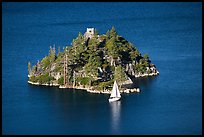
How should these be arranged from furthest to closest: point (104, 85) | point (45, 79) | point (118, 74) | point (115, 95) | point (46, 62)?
point (46, 62) < point (45, 79) < point (118, 74) < point (104, 85) < point (115, 95)

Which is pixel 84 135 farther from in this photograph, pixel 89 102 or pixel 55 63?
pixel 55 63

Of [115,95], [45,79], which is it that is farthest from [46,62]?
[115,95]

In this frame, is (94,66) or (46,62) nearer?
(94,66)

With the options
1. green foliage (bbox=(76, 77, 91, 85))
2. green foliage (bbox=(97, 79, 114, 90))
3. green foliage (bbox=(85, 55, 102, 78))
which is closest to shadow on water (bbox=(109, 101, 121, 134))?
green foliage (bbox=(97, 79, 114, 90))

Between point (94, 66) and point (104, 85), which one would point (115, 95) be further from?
point (94, 66)

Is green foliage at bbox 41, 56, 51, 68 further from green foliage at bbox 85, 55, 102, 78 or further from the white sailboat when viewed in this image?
the white sailboat

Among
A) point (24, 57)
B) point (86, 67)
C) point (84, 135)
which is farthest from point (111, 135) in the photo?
point (24, 57)

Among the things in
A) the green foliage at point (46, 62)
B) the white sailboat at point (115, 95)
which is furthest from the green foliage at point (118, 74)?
the green foliage at point (46, 62)
